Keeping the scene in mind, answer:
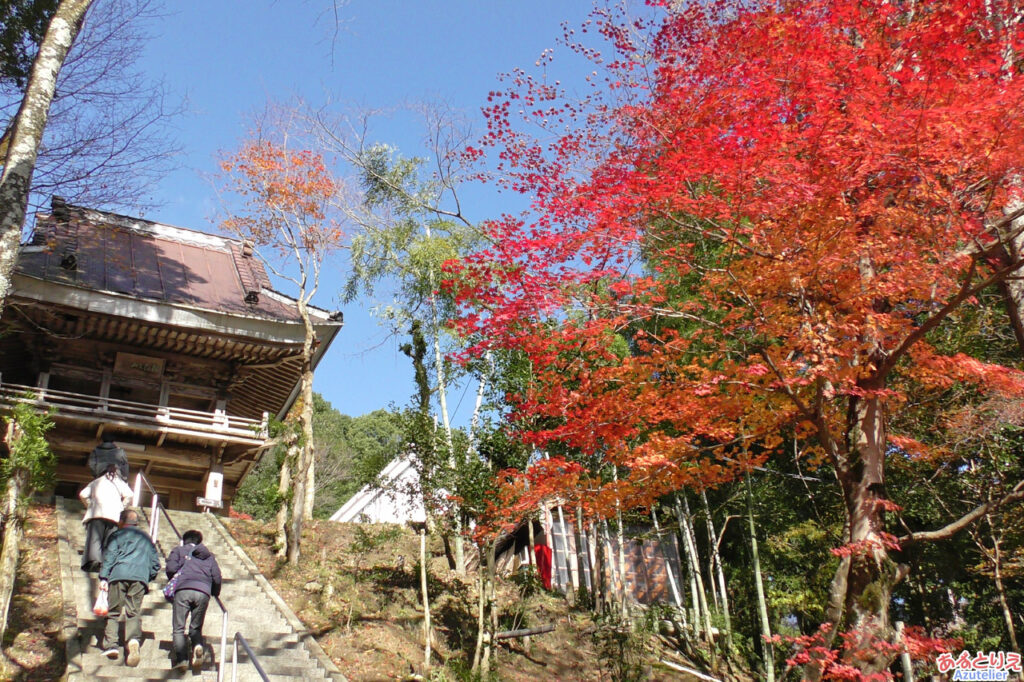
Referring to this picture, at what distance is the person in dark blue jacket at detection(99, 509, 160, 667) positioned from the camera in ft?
21.4

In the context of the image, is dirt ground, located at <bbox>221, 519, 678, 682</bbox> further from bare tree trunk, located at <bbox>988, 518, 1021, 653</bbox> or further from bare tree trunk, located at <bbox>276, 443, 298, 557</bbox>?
bare tree trunk, located at <bbox>988, 518, 1021, 653</bbox>

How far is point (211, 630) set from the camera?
7.84 metres

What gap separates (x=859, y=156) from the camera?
7.59 meters

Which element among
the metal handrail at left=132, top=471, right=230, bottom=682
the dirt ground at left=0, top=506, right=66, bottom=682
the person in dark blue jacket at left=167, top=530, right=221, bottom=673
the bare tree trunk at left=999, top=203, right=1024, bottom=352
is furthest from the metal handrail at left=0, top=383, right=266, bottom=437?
the bare tree trunk at left=999, top=203, right=1024, bottom=352

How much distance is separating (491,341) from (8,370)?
10.5 m

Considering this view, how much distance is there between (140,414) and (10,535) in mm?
8552

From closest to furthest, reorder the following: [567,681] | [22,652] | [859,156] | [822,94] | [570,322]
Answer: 1. [22,652]
2. [859,156]
3. [822,94]
4. [570,322]
5. [567,681]

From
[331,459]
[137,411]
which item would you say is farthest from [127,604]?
[331,459]

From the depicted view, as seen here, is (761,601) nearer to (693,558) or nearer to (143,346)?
(693,558)

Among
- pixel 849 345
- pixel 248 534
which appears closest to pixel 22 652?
pixel 248 534

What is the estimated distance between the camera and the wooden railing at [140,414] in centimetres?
1345

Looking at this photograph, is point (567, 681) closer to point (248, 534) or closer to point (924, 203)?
point (248, 534)

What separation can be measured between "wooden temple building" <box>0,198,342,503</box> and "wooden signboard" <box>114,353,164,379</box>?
0.02 m

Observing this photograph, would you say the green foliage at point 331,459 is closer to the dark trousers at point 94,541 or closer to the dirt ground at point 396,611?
the dirt ground at point 396,611
